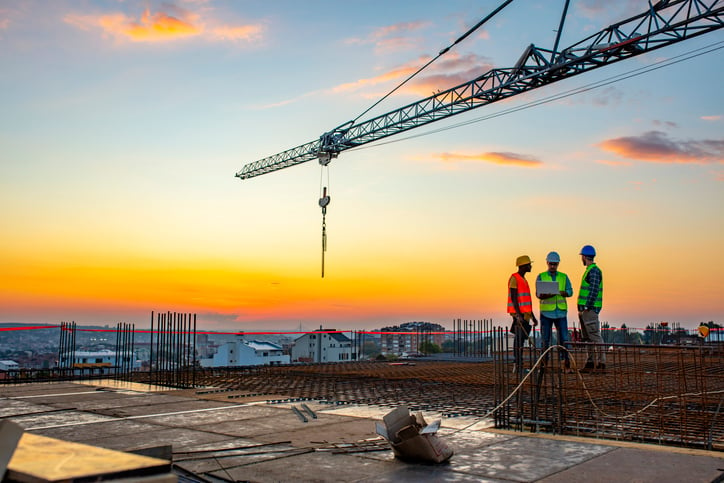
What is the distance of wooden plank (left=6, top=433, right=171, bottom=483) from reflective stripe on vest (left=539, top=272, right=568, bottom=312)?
814 cm

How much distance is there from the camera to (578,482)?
17.2 feet

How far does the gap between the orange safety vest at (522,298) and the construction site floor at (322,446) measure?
1.75 metres

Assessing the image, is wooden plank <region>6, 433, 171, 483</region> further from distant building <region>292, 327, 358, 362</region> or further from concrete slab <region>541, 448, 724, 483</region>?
distant building <region>292, 327, 358, 362</region>

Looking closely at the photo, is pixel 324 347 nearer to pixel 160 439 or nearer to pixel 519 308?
pixel 519 308

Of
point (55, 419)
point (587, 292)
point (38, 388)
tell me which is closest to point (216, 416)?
point (55, 419)

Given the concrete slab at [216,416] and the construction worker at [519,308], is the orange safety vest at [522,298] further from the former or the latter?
the concrete slab at [216,416]

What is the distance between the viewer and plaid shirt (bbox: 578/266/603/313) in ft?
34.1

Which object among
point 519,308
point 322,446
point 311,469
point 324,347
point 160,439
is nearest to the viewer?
point 311,469

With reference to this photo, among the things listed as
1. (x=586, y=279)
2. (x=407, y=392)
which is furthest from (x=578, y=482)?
(x=407, y=392)

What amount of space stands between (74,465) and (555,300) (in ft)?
Answer: 28.2

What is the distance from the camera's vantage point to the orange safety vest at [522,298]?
9.22 meters

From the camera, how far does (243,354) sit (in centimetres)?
8569

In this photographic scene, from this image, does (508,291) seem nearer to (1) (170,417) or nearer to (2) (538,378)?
(2) (538,378)

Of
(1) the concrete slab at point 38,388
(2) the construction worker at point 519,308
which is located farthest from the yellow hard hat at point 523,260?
(1) the concrete slab at point 38,388
